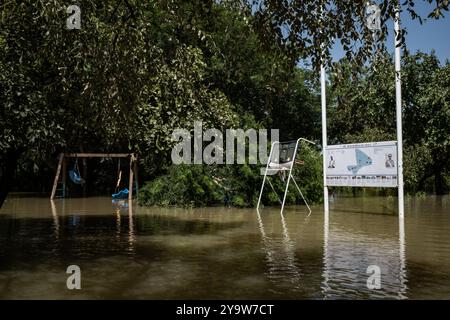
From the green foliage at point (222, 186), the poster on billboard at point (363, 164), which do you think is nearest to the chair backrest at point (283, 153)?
the green foliage at point (222, 186)

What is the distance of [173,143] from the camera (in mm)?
20625

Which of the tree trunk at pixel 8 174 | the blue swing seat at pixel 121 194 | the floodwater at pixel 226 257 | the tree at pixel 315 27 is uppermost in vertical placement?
the tree at pixel 315 27

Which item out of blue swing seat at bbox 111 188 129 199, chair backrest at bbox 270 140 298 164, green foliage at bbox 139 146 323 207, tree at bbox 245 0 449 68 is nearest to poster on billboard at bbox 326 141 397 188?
Result: chair backrest at bbox 270 140 298 164

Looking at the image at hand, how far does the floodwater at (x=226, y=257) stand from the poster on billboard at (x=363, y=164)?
1.18m

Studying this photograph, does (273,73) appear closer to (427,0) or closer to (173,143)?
(427,0)

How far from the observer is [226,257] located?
26.5 feet

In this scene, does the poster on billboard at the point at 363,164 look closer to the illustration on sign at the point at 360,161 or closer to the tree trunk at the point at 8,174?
the illustration on sign at the point at 360,161

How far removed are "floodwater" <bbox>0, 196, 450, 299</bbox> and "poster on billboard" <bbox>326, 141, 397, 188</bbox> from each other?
118cm

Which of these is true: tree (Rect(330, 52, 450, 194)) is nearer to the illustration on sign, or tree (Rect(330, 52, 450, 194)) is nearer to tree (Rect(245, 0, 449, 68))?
the illustration on sign

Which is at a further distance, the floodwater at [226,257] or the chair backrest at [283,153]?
the chair backrest at [283,153]

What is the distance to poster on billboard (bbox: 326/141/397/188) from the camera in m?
14.3

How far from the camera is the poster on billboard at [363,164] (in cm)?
1434

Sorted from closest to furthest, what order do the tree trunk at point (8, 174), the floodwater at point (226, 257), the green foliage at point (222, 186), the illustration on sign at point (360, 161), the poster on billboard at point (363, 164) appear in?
the floodwater at point (226, 257), the tree trunk at point (8, 174), the poster on billboard at point (363, 164), the illustration on sign at point (360, 161), the green foliage at point (222, 186)

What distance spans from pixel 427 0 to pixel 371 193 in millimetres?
22310
